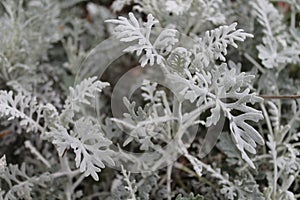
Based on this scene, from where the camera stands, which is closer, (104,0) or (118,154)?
(118,154)

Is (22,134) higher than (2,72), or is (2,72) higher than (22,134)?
(2,72)

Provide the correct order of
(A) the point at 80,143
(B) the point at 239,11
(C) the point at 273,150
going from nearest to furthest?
(A) the point at 80,143, (C) the point at 273,150, (B) the point at 239,11

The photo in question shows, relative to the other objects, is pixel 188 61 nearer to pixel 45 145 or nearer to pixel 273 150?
pixel 273 150

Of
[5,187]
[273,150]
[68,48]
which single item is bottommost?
[5,187]

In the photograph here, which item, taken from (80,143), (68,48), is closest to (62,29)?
(68,48)

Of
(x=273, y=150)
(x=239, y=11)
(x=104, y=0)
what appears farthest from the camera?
(x=104, y=0)

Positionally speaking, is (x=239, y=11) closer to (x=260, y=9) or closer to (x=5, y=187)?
(x=260, y=9)
